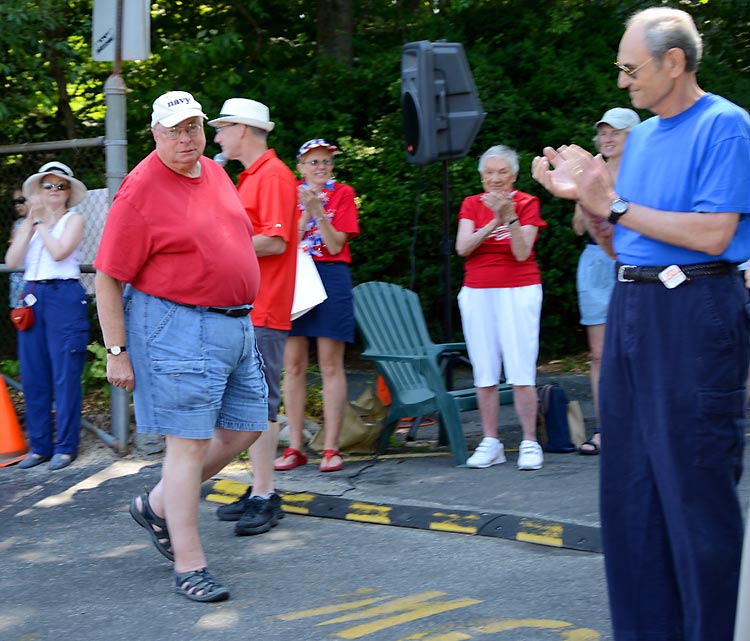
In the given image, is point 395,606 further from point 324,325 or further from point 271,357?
point 324,325

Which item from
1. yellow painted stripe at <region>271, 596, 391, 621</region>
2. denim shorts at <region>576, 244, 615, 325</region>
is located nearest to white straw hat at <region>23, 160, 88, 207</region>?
denim shorts at <region>576, 244, 615, 325</region>

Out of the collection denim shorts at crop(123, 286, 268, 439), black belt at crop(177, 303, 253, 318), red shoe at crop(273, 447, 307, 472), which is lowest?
red shoe at crop(273, 447, 307, 472)

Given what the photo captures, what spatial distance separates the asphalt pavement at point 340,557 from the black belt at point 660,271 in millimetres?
1382

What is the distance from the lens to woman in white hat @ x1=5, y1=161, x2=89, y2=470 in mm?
7641

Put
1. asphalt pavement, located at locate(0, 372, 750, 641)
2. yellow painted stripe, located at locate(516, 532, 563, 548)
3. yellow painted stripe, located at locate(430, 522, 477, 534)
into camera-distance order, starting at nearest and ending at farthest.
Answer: asphalt pavement, located at locate(0, 372, 750, 641), yellow painted stripe, located at locate(516, 532, 563, 548), yellow painted stripe, located at locate(430, 522, 477, 534)

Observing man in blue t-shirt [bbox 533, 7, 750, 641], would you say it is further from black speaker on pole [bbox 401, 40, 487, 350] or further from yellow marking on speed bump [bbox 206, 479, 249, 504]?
black speaker on pole [bbox 401, 40, 487, 350]

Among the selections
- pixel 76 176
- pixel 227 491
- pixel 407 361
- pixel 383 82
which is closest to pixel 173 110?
pixel 227 491

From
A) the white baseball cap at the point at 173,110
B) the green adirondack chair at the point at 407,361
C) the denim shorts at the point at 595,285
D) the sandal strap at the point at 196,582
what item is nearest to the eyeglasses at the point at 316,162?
the green adirondack chair at the point at 407,361

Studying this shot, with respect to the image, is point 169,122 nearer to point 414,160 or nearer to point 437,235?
point 414,160

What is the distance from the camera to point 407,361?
7453mm

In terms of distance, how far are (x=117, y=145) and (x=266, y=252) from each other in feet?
7.27

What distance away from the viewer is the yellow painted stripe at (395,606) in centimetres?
455

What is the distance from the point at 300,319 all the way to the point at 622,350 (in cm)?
378

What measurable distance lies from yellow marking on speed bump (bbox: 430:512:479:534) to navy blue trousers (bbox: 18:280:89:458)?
113 inches
